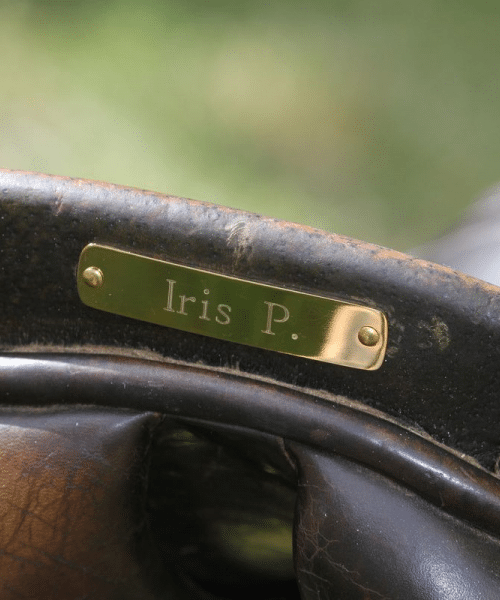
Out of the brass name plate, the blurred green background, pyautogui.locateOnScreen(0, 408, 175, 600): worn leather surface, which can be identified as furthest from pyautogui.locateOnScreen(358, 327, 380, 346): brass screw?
the blurred green background

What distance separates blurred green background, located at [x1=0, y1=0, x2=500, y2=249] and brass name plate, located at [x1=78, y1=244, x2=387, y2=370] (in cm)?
123

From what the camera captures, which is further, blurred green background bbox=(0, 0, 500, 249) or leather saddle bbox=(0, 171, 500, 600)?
blurred green background bbox=(0, 0, 500, 249)

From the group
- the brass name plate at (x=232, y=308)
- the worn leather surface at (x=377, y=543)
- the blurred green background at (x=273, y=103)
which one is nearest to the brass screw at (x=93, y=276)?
the brass name plate at (x=232, y=308)

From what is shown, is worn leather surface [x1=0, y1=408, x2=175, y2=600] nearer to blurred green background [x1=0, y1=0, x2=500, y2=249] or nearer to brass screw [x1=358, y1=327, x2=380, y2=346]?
brass screw [x1=358, y1=327, x2=380, y2=346]

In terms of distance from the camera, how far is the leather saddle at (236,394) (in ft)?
1.43

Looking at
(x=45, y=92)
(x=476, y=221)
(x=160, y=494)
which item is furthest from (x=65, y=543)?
(x=45, y=92)

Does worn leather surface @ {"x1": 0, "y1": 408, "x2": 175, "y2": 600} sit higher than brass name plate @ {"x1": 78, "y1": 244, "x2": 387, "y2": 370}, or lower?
lower

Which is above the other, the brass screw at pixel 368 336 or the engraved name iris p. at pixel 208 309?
the brass screw at pixel 368 336

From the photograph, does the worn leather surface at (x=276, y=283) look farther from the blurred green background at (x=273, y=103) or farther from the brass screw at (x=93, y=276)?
the blurred green background at (x=273, y=103)

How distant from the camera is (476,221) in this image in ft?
2.95

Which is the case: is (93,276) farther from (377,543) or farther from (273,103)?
(273,103)

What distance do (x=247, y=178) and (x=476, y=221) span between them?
964 mm

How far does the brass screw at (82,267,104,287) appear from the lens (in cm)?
47

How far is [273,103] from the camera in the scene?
1965mm
